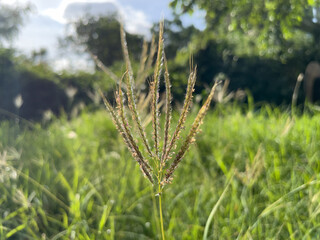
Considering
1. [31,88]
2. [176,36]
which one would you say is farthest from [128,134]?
[176,36]

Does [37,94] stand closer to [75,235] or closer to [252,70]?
[252,70]

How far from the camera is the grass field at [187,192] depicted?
249 cm

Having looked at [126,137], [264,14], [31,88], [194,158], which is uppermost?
[264,14]

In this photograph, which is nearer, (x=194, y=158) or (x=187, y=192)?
(x=187, y=192)

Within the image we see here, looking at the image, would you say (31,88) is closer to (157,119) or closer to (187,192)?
(187,192)

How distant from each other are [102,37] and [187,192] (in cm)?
1705

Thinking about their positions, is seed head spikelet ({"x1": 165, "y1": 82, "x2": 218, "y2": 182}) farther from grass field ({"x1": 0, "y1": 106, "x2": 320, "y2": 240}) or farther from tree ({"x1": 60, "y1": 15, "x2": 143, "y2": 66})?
tree ({"x1": 60, "y1": 15, "x2": 143, "y2": 66})

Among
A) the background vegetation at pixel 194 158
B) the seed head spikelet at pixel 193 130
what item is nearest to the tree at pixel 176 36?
the background vegetation at pixel 194 158

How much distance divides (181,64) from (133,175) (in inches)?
238

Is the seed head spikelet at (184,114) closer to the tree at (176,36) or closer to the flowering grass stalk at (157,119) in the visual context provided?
the flowering grass stalk at (157,119)

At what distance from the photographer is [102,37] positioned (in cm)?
1933

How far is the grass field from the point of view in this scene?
2.49 meters

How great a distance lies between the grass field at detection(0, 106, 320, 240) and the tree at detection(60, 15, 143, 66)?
1315cm

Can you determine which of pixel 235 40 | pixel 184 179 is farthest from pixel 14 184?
pixel 235 40
